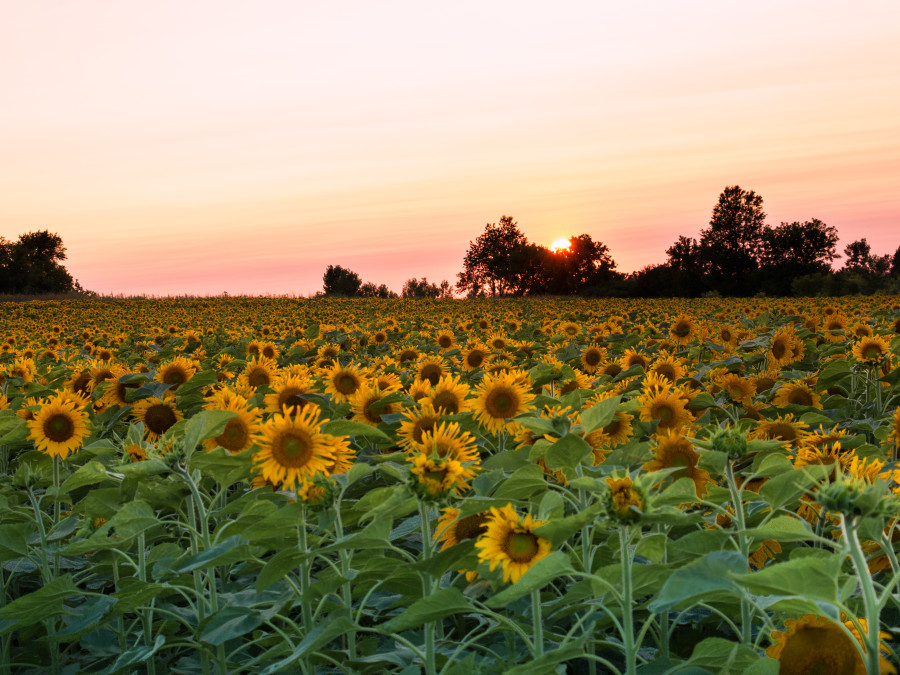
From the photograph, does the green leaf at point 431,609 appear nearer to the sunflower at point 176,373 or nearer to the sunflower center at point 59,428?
the sunflower center at point 59,428

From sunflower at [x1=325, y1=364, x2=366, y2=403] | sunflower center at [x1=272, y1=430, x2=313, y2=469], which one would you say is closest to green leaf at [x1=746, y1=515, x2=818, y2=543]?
sunflower center at [x1=272, y1=430, x2=313, y2=469]

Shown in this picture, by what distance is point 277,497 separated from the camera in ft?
7.68

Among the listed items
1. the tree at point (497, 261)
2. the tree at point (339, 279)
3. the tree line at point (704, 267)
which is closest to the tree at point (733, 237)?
the tree line at point (704, 267)

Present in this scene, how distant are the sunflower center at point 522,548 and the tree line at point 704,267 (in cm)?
4618

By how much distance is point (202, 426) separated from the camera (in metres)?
2.19

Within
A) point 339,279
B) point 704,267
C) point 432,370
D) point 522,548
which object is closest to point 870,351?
point 432,370

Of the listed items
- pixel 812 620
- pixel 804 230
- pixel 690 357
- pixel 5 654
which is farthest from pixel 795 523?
pixel 804 230

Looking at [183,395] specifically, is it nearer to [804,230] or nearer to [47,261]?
[804,230]

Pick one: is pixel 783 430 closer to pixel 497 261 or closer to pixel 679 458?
pixel 679 458

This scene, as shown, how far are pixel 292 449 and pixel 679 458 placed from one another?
143cm

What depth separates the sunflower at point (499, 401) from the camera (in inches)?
134

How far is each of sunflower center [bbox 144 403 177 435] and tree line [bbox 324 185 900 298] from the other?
4363 centimetres

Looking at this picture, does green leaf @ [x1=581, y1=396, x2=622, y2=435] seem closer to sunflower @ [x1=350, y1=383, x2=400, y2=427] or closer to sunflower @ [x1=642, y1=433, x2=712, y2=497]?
sunflower @ [x1=642, y1=433, x2=712, y2=497]

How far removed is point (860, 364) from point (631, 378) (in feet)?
5.36
